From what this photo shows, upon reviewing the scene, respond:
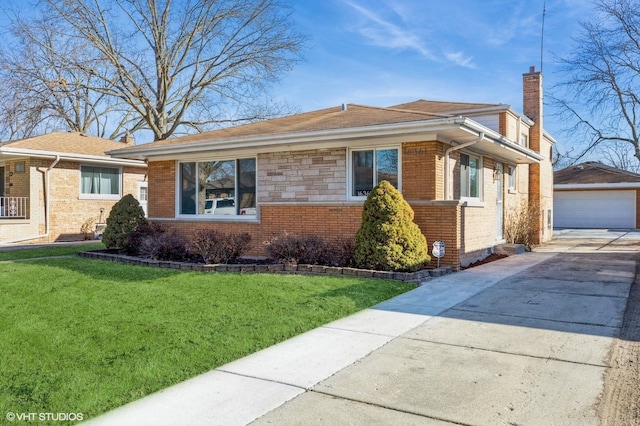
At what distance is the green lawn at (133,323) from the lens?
3.87 metres

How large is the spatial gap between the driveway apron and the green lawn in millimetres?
1126

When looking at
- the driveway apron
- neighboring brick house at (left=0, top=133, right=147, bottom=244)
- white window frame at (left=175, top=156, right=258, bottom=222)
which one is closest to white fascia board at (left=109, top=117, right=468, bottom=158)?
white window frame at (left=175, top=156, right=258, bottom=222)

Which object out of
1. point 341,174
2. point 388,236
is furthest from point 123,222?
point 388,236

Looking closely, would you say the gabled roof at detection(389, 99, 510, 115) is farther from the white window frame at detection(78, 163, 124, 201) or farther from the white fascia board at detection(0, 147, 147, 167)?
the white window frame at detection(78, 163, 124, 201)

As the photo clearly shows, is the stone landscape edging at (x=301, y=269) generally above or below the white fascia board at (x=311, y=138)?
below

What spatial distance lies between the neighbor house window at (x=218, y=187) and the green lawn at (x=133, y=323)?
135 inches

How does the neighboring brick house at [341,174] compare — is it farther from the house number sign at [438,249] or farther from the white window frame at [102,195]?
the white window frame at [102,195]

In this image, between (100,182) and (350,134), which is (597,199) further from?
(100,182)

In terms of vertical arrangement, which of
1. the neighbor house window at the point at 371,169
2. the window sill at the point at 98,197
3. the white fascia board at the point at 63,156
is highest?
the white fascia board at the point at 63,156

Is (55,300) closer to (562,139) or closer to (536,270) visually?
(536,270)

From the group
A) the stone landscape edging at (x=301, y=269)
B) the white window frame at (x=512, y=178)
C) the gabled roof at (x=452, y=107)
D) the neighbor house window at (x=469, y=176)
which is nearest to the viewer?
the stone landscape edging at (x=301, y=269)

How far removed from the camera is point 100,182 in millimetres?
19406

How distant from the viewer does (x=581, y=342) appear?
4965mm

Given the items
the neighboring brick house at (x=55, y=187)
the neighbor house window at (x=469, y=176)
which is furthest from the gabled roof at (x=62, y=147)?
the neighbor house window at (x=469, y=176)
